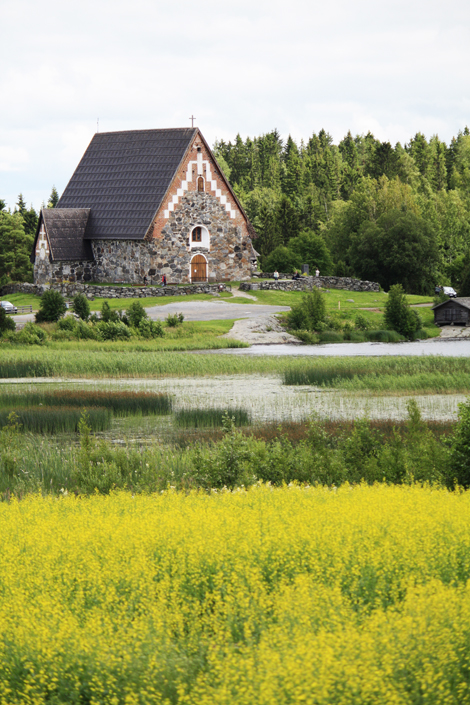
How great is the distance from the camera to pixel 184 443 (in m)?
19.1

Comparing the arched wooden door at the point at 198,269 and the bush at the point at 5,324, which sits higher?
the arched wooden door at the point at 198,269

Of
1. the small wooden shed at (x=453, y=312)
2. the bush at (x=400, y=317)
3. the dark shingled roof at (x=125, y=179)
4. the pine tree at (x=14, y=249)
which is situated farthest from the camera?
the pine tree at (x=14, y=249)

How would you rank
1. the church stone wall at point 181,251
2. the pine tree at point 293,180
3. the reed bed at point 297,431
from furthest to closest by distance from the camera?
the pine tree at point 293,180, the church stone wall at point 181,251, the reed bed at point 297,431

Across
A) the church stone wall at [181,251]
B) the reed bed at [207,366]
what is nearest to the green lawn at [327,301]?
the church stone wall at [181,251]

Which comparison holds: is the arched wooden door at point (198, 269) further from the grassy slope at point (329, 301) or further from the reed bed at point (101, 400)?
the reed bed at point (101, 400)

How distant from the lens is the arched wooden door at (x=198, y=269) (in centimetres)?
6706

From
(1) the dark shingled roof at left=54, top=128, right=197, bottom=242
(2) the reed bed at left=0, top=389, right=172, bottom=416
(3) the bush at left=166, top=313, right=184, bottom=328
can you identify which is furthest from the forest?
(2) the reed bed at left=0, top=389, right=172, bottom=416

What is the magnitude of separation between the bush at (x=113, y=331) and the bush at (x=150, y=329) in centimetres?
100

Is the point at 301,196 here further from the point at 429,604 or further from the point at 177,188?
the point at 429,604

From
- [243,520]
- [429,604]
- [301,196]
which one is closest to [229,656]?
[429,604]

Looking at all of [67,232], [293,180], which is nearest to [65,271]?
[67,232]

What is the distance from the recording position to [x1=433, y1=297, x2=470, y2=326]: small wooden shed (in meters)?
57.4

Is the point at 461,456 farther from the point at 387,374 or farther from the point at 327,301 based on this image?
the point at 327,301

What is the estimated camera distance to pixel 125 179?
6875 cm
